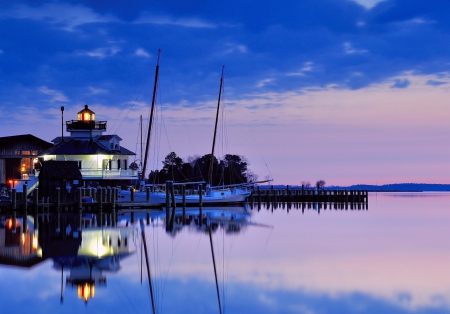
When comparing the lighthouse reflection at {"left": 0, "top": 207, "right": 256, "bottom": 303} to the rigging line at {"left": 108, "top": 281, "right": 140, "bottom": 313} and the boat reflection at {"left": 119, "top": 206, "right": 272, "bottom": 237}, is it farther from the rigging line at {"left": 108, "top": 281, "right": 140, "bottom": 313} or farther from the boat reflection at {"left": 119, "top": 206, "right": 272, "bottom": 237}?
the rigging line at {"left": 108, "top": 281, "right": 140, "bottom": 313}

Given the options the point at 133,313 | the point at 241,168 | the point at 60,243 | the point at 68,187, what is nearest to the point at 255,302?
the point at 133,313

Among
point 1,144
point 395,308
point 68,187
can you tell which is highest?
point 1,144

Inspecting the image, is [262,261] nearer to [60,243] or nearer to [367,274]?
[367,274]

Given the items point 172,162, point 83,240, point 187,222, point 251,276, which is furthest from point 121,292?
point 172,162

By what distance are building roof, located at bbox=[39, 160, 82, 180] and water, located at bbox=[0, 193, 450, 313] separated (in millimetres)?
18033

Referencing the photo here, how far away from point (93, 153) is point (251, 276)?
5207 cm

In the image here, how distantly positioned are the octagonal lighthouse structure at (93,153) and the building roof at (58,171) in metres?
13.7

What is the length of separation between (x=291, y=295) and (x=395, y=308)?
11.7ft

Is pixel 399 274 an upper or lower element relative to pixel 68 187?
lower

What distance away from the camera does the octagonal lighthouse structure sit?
252 feet

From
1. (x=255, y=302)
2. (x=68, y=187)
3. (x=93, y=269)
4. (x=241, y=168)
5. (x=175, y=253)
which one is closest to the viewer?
(x=255, y=302)

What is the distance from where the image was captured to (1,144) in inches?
3334

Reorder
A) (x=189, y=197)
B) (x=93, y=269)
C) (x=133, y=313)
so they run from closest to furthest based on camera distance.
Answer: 1. (x=133, y=313)
2. (x=93, y=269)
3. (x=189, y=197)

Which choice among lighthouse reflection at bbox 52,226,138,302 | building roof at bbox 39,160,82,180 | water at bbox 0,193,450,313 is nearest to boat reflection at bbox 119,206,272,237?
water at bbox 0,193,450,313
